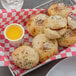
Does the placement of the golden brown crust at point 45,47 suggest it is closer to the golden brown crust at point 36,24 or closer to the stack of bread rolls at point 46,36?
the stack of bread rolls at point 46,36

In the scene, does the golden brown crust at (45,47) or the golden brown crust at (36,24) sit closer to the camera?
the golden brown crust at (45,47)

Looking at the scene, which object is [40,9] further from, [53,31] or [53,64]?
[53,64]

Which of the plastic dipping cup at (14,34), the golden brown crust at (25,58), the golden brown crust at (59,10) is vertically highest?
the golden brown crust at (59,10)

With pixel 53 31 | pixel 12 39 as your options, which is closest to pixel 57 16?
pixel 53 31

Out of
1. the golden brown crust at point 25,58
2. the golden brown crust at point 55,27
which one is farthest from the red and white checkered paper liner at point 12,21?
the golden brown crust at point 55,27

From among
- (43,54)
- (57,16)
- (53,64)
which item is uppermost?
(57,16)

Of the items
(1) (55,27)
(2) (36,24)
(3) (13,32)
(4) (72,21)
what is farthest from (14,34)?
(4) (72,21)

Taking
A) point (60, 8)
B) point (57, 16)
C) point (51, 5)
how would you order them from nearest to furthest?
point (57, 16)
point (60, 8)
point (51, 5)
